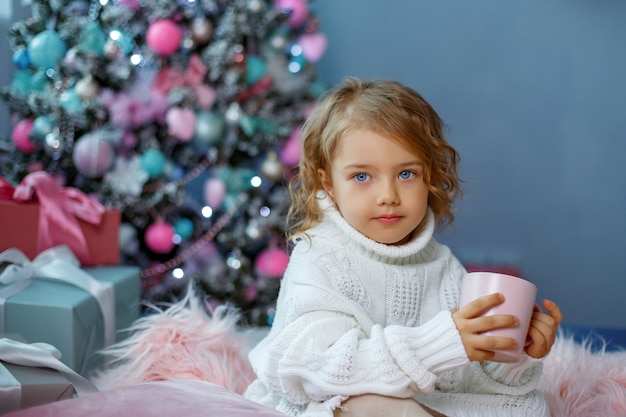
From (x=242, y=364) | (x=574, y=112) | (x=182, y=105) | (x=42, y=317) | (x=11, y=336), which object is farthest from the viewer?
(x=574, y=112)

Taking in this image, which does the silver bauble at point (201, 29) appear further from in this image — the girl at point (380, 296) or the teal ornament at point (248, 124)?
the girl at point (380, 296)

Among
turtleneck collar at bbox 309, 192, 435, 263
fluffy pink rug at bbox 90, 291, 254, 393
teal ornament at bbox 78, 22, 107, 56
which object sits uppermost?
teal ornament at bbox 78, 22, 107, 56

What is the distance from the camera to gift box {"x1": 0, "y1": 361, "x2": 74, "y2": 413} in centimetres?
100

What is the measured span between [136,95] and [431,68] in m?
1.18

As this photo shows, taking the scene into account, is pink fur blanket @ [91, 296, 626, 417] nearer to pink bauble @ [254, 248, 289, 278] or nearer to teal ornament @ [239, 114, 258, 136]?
pink bauble @ [254, 248, 289, 278]

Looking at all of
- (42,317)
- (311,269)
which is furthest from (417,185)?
(42,317)

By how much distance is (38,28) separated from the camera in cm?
243

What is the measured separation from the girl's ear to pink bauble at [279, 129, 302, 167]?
105cm

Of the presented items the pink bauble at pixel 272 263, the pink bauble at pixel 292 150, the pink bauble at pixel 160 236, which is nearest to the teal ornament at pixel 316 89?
the pink bauble at pixel 292 150

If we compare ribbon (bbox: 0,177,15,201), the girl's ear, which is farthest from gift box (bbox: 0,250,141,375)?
the girl's ear

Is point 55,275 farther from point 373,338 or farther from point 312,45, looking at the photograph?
point 312,45

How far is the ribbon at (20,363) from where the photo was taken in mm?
992

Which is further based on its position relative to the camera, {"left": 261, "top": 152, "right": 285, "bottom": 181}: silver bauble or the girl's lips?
{"left": 261, "top": 152, "right": 285, "bottom": 181}: silver bauble

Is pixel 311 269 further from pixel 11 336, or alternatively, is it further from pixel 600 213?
pixel 600 213
